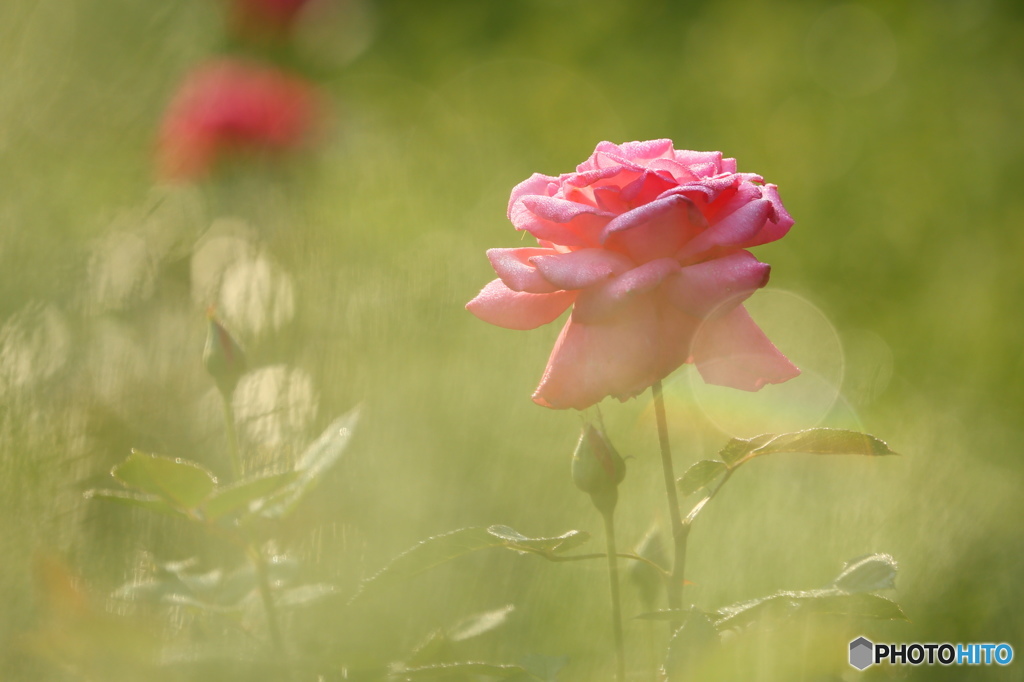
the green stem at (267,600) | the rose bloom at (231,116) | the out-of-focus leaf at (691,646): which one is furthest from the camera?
the rose bloom at (231,116)

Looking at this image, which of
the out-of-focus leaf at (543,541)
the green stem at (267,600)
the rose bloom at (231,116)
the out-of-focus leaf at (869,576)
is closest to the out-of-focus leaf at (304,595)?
the green stem at (267,600)

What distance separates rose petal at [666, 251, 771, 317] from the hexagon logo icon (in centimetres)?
15

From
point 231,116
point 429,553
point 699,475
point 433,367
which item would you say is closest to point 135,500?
point 429,553

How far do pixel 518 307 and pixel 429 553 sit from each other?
4.2 inches

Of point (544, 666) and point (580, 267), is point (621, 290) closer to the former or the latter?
point (580, 267)

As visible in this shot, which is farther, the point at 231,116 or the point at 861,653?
the point at 231,116

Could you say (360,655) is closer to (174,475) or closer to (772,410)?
(174,475)

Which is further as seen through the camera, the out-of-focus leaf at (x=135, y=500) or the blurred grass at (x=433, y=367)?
the blurred grass at (x=433, y=367)

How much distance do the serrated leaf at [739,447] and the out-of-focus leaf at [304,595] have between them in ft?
0.60

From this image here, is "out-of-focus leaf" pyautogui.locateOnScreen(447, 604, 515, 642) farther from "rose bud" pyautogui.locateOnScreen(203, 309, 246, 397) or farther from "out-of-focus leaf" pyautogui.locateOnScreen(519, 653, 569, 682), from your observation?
"rose bud" pyautogui.locateOnScreen(203, 309, 246, 397)

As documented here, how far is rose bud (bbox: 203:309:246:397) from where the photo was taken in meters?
0.45

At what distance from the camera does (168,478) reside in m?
0.35

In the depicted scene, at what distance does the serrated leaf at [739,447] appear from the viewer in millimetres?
349

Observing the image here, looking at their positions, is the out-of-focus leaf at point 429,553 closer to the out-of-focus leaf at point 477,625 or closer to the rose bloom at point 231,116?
the out-of-focus leaf at point 477,625
